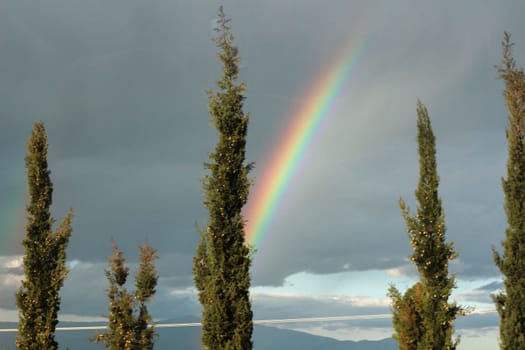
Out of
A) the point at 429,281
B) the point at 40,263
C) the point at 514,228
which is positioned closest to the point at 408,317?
the point at 429,281

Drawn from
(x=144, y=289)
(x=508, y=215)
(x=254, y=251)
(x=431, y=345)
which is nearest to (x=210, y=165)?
(x=254, y=251)

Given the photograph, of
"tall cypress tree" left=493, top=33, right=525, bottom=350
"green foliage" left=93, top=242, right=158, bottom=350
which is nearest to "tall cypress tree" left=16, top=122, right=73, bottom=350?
"green foliage" left=93, top=242, right=158, bottom=350

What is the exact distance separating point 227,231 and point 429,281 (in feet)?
30.0

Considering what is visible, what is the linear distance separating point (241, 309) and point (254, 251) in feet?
7.83

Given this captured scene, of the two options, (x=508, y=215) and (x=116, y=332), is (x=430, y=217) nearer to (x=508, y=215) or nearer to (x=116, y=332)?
(x=508, y=215)

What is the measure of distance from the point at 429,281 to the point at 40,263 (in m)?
18.4

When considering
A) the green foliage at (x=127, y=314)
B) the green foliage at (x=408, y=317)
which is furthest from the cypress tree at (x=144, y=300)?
the green foliage at (x=408, y=317)

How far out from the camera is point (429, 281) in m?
26.2

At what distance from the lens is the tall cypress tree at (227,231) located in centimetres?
2344

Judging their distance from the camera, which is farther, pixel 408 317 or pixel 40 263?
pixel 40 263

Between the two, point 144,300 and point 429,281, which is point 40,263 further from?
point 429,281

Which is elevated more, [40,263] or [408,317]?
[40,263]

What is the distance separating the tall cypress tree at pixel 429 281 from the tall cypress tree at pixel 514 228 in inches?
121

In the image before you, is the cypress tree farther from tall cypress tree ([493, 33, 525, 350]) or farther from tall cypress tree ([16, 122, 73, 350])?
tall cypress tree ([493, 33, 525, 350])
